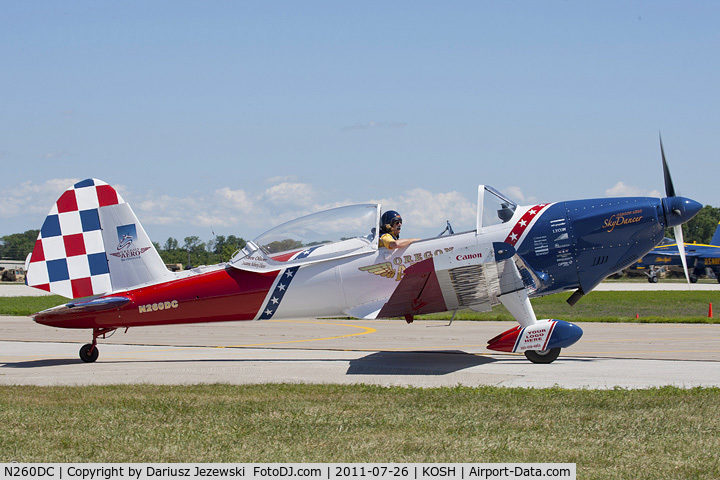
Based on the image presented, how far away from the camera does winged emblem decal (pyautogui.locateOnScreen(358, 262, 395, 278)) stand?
10.3 m

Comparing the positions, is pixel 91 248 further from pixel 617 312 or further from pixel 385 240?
pixel 617 312

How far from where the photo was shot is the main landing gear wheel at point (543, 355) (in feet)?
33.4

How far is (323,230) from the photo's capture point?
10.4 meters

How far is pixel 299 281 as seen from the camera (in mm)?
10547

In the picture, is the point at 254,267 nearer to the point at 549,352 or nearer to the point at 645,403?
the point at 549,352

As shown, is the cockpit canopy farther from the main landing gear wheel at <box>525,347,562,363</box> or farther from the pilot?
the main landing gear wheel at <box>525,347,562,363</box>

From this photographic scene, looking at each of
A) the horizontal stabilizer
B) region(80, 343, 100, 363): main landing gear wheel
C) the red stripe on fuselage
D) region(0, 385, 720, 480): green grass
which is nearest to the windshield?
the red stripe on fuselage

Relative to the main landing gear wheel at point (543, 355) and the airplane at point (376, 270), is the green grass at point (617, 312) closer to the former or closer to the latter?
the airplane at point (376, 270)

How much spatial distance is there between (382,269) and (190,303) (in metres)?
3.20

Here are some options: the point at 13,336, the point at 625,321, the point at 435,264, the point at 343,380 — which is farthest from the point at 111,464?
the point at 625,321

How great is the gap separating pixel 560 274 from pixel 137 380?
6503 millimetres

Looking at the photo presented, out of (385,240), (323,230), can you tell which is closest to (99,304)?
(323,230)

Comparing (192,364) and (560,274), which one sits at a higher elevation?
(560,274)

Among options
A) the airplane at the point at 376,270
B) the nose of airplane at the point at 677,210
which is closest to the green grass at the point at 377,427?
the airplane at the point at 376,270
